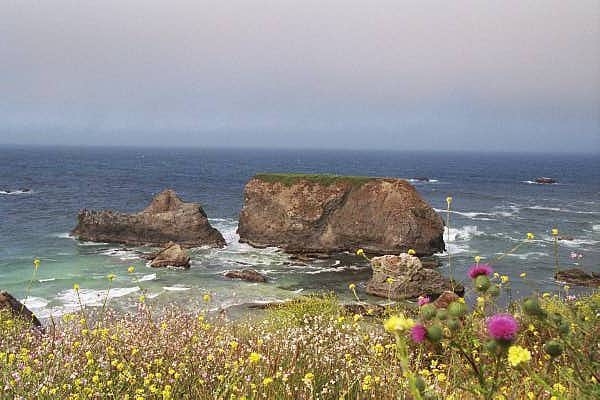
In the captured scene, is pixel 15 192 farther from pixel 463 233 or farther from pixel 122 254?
pixel 463 233

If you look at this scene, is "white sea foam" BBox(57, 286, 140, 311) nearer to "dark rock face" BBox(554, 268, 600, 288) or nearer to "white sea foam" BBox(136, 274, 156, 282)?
"white sea foam" BBox(136, 274, 156, 282)

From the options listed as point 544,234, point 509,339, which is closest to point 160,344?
point 509,339

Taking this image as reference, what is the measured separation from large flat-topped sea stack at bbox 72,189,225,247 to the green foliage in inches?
318

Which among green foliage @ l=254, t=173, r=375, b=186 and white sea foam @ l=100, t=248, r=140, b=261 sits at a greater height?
green foliage @ l=254, t=173, r=375, b=186

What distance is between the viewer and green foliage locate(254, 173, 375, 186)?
51469 mm

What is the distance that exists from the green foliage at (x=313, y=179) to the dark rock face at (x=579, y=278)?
20.2 metres

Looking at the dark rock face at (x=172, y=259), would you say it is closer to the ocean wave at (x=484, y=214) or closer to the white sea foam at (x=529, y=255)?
the white sea foam at (x=529, y=255)

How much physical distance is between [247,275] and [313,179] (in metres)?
18.7

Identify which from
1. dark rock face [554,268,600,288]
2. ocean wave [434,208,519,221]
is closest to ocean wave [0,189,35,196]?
ocean wave [434,208,519,221]

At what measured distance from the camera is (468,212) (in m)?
72.2

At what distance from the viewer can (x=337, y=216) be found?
1973 inches

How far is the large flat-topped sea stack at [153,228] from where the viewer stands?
4903cm

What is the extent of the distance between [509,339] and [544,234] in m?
58.1

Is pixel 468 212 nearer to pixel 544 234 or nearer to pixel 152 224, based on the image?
pixel 544 234
